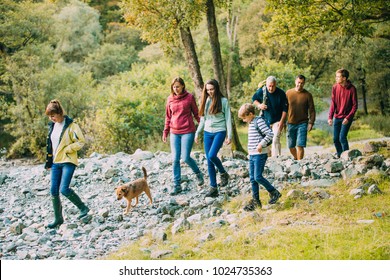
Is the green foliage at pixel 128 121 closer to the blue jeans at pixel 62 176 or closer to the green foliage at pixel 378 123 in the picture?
the blue jeans at pixel 62 176

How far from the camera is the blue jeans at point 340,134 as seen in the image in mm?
9084

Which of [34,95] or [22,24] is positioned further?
[34,95]

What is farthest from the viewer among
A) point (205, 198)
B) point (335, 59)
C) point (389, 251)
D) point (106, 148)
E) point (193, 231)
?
point (335, 59)

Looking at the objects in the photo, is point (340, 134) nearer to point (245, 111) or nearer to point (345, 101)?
point (345, 101)

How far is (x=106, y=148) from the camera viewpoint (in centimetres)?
1658

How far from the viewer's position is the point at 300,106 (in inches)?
356

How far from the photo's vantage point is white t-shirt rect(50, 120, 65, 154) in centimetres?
645

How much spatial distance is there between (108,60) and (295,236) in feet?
98.7

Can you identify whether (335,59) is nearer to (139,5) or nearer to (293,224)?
(139,5)

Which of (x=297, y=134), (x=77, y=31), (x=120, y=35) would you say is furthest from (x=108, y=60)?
(x=297, y=134)

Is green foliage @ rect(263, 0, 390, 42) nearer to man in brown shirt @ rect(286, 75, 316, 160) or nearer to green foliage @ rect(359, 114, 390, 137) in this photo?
man in brown shirt @ rect(286, 75, 316, 160)

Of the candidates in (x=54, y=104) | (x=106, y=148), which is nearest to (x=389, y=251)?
(x=54, y=104)

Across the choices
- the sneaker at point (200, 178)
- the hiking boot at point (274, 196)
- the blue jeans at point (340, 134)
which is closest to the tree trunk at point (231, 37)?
the blue jeans at point (340, 134)

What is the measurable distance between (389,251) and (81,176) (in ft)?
21.9
